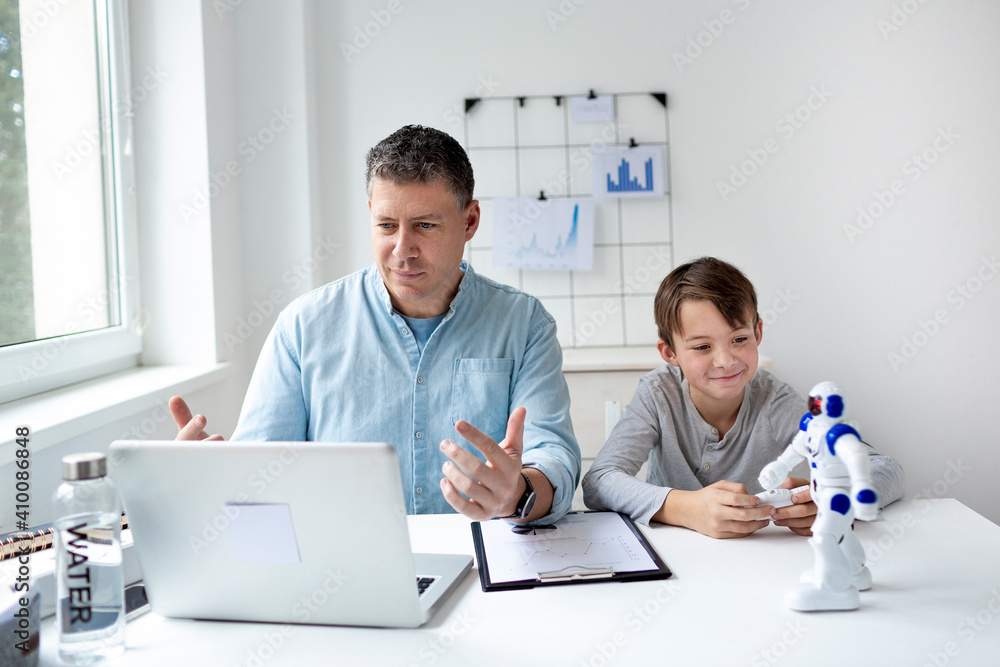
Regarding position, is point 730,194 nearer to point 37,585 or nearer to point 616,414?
point 616,414

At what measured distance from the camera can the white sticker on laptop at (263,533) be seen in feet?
2.60

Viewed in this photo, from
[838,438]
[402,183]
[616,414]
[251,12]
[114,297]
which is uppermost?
[251,12]

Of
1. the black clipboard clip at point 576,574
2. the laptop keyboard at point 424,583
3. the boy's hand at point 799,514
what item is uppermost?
the boy's hand at point 799,514

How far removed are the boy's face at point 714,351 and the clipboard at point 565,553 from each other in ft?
1.26

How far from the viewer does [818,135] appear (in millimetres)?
2627

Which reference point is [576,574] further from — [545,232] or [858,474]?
[545,232]

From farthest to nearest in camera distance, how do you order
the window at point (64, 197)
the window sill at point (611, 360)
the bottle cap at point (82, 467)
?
the window sill at point (611, 360) → the window at point (64, 197) → the bottle cap at point (82, 467)

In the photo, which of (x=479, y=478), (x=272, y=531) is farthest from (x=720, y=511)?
(x=272, y=531)

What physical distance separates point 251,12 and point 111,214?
2.94ft

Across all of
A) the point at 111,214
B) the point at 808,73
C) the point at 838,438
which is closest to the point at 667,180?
the point at 808,73

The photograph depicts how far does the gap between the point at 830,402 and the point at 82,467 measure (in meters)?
0.82

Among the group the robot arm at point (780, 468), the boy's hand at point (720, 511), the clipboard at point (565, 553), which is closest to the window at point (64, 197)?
the clipboard at point (565, 553)

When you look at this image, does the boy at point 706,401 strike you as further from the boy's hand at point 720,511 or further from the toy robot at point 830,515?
the toy robot at point 830,515

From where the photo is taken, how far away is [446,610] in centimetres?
89
